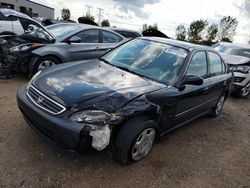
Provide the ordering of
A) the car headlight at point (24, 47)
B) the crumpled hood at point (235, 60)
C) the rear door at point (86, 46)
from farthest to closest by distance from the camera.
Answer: the crumpled hood at point (235, 60)
the rear door at point (86, 46)
the car headlight at point (24, 47)

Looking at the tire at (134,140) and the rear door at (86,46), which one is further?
the rear door at (86,46)

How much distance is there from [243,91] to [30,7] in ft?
141

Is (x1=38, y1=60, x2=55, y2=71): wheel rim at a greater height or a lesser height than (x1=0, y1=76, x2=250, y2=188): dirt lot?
greater

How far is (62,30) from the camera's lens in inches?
274

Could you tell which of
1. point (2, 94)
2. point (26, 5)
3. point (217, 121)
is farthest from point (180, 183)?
point (26, 5)

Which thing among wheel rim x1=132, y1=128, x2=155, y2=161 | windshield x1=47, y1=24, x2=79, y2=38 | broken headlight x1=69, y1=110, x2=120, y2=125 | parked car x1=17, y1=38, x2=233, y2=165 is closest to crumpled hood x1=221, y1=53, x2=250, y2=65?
parked car x1=17, y1=38, x2=233, y2=165

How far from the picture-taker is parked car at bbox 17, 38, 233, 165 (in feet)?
8.87

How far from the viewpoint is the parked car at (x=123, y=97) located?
271cm

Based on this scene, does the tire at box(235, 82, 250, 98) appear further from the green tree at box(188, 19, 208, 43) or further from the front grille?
the green tree at box(188, 19, 208, 43)

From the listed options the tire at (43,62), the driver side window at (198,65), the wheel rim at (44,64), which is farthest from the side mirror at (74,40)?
the driver side window at (198,65)

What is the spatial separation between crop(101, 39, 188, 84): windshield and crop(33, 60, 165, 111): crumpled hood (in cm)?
21

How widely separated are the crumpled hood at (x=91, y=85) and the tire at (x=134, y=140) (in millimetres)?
318

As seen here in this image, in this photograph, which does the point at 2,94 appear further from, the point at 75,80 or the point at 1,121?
the point at 75,80

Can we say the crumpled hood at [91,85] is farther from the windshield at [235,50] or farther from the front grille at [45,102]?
the windshield at [235,50]
